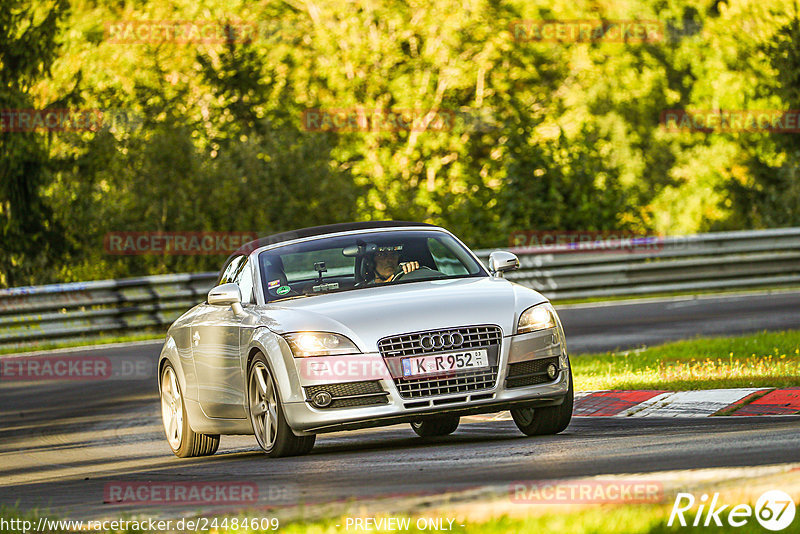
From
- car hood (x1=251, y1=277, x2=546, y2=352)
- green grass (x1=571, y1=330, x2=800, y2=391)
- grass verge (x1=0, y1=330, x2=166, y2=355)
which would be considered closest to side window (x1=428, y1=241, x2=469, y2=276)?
car hood (x1=251, y1=277, x2=546, y2=352)

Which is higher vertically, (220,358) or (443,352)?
(443,352)

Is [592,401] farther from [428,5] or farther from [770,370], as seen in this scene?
[428,5]

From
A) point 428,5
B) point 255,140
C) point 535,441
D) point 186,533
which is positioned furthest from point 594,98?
→ point 186,533

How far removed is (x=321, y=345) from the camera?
8922 mm

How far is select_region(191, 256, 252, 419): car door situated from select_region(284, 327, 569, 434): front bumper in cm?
99

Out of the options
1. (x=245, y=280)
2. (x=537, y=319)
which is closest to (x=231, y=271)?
(x=245, y=280)

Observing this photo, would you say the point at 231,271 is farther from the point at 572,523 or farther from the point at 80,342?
the point at 80,342

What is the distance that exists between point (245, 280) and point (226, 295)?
2.06 feet

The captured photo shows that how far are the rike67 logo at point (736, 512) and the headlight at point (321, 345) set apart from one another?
3297 millimetres

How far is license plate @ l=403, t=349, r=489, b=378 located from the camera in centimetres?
888

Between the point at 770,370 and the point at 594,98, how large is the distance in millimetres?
37153

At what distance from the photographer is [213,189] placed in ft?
90.5

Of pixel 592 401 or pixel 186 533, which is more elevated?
pixel 186 533

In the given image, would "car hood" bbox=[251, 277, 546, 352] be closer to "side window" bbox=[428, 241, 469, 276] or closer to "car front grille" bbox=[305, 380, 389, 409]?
"car front grille" bbox=[305, 380, 389, 409]
